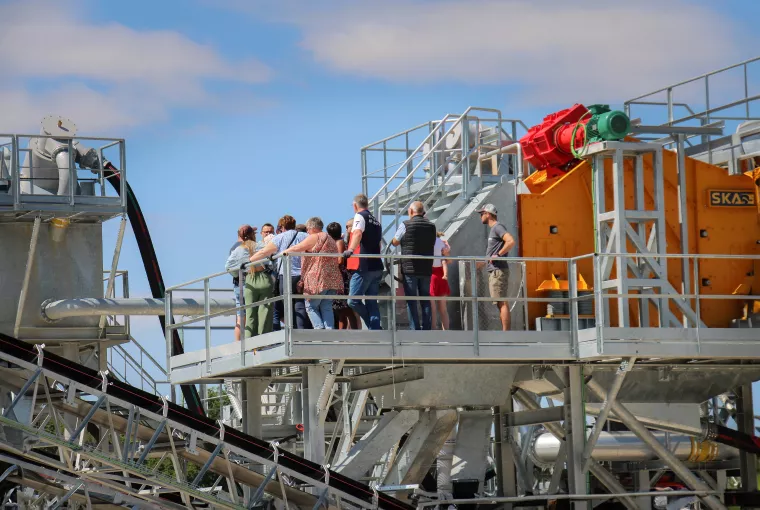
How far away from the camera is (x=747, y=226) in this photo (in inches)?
875

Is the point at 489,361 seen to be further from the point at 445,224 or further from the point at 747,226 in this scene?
the point at 747,226

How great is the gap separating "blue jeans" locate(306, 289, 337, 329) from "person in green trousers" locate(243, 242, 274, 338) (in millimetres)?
944

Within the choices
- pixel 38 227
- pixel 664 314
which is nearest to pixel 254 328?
pixel 664 314

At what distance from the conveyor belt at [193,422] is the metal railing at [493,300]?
101 centimetres

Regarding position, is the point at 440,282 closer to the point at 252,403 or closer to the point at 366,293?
the point at 366,293

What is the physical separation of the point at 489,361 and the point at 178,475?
5.10 m

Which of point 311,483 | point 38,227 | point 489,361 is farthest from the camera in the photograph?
point 38,227

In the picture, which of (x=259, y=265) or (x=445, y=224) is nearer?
(x=259, y=265)

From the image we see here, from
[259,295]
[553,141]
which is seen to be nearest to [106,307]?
[259,295]

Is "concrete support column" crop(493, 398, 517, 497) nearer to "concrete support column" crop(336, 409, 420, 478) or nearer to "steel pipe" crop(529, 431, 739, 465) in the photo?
"steel pipe" crop(529, 431, 739, 465)

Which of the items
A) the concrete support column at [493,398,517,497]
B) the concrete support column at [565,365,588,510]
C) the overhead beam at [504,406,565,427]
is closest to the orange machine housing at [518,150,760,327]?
the concrete support column at [565,365,588,510]

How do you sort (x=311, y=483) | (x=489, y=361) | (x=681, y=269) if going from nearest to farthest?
1. (x=311, y=483)
2. (x=489, y=361)
3. (x=681, y=269)

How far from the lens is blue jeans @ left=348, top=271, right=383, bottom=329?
1869cm

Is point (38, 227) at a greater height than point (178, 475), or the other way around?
point (38, 227)
